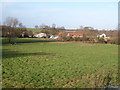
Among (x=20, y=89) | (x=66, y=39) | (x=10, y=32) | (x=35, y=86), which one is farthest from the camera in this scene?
(x=66, y=39)

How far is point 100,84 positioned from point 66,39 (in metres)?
57.4

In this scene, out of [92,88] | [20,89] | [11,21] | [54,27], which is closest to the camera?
[92,88]

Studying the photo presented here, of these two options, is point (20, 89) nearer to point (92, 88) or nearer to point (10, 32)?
point (92, 88)

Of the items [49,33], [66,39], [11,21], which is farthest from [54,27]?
[11,21]

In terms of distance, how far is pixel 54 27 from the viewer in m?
84.2

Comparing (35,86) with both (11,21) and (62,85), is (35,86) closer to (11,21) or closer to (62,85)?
(62,85)

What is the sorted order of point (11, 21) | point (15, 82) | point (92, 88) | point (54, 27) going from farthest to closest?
point (54, 27), point (11, 21), point (15, 82), point (92, 88)

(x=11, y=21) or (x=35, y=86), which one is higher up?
(x=11, y=21)

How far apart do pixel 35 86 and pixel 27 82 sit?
2.22 ft

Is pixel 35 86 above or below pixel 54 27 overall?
below

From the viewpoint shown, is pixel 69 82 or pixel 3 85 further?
pixel 69 82

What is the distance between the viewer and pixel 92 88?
182 inches

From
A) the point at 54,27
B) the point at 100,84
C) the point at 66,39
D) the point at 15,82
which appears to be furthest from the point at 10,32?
the point at 54,27

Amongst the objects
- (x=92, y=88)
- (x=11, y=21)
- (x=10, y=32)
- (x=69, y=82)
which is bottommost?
(x=69, y=82)
